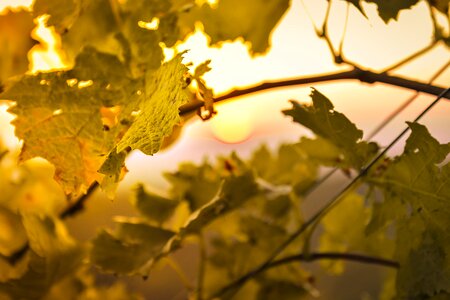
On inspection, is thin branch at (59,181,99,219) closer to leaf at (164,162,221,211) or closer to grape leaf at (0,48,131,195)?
leaf at (164,162,221,211)

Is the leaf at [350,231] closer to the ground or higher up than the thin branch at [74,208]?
closer to the ground

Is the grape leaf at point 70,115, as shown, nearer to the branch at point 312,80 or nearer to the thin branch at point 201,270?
the branch at point 312,80

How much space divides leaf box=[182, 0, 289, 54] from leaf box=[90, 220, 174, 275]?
0.65 ft

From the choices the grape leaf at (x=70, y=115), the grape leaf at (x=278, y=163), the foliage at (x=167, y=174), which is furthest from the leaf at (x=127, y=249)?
the grape leaf at (x=278, y=163)

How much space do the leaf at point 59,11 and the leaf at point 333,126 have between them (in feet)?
0.61

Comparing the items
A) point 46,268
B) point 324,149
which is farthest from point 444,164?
point 46,268

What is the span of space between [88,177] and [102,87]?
0.24 ft

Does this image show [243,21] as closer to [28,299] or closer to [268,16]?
[268,16]

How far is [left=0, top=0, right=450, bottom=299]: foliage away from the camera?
43 cm

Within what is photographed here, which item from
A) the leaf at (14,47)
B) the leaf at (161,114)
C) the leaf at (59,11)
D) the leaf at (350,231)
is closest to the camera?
the leaf at (161,114)

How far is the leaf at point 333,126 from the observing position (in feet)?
1.39

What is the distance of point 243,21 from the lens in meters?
0.58

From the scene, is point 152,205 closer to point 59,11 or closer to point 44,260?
point 44,260

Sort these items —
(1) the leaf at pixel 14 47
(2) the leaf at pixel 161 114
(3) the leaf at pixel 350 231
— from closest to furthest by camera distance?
(2) the leaf at pixel 161 114
(1) the leaf at pixel 14 47
(3) the leaf at pixel 350 231
